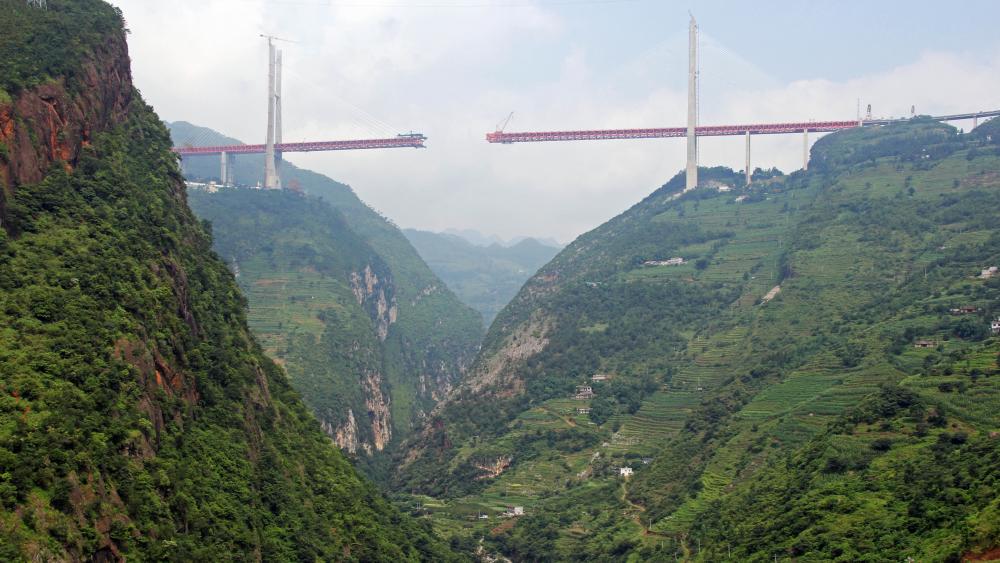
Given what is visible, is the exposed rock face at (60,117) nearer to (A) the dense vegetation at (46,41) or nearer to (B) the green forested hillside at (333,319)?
(A) the dense vegetation at (46,41)

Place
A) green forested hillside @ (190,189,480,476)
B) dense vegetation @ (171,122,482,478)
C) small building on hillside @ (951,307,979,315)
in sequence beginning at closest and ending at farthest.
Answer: small building on hillside @ (951,307,979,315), green forested hillside @ (190,189,480,476), dense vegetation @ (171,122,482,478)

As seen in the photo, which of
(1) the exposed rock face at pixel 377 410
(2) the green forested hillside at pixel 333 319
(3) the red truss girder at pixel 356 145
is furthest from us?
(3) the red truss girder at pixel 356 145

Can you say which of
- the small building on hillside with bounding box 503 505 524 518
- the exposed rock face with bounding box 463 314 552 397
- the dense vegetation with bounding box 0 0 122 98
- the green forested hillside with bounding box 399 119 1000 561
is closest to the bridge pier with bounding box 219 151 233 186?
the green forested hillside with bounding box 399 119 1000 561

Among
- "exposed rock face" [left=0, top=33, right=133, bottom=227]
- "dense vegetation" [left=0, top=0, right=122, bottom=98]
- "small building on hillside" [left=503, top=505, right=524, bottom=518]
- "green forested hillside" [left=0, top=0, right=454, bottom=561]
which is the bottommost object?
"small building on hillside" [left=503, top=505, right=524, bottom=518]

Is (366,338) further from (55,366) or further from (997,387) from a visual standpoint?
(55,366)

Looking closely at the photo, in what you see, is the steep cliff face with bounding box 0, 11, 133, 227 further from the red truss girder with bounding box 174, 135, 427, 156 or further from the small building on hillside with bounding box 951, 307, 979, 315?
the red truss girder with bounding box 174, 135, 427, 156

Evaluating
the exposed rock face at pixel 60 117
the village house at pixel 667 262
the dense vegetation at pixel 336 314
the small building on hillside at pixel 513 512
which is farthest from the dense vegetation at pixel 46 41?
the village house at pixel 667 262

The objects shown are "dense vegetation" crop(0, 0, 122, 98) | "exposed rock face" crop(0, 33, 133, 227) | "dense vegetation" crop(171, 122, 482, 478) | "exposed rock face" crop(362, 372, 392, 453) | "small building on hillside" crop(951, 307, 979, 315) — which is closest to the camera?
"exposed rock face" crop(0, 33, 133, 227)
